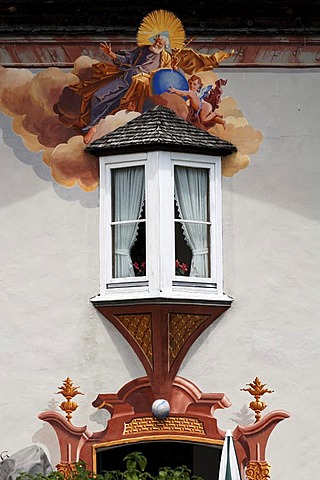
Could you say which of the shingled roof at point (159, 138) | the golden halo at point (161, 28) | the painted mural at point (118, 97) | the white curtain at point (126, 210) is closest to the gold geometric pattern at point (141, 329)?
the white curtain at point (126, 210)

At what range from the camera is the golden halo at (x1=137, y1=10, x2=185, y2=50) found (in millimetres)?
17953

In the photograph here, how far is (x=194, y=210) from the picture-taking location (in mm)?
→ 17688

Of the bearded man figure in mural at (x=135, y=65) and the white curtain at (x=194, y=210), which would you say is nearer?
the white curtain at (x=194, y=210)

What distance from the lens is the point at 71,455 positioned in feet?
56.5

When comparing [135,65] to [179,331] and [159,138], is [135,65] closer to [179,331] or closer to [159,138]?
[159,138]

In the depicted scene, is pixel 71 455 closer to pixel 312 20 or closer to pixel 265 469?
pixel 265 469

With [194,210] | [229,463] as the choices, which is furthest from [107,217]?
[229,463]

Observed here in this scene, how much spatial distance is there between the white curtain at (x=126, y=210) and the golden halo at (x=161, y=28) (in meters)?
1.58

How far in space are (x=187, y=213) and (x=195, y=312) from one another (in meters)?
1.19

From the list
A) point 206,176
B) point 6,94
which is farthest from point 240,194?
point 6,94

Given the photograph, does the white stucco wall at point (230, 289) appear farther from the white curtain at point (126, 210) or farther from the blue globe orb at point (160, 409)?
the blue globe orb at point (160, 409)

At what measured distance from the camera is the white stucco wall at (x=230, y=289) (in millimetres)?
17438

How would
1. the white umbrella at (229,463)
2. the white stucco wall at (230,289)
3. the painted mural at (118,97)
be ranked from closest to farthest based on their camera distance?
1. the white umbrella at (229,463)
2. the white stucco wall at (230,289)
3. the painted mural at (118,97)

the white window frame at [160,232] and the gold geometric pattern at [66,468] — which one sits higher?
the white window frame at [160,232]
